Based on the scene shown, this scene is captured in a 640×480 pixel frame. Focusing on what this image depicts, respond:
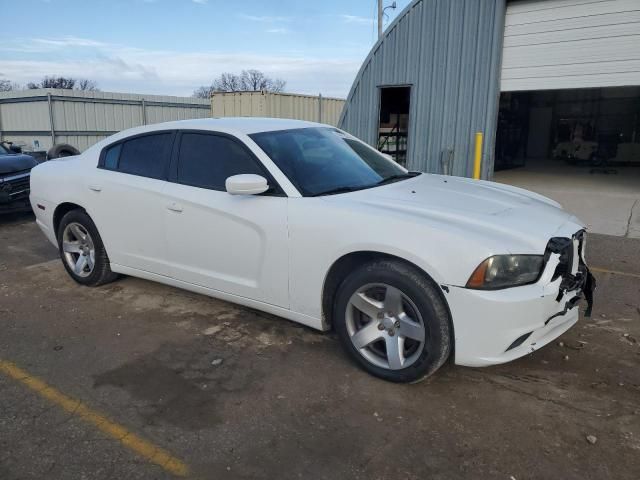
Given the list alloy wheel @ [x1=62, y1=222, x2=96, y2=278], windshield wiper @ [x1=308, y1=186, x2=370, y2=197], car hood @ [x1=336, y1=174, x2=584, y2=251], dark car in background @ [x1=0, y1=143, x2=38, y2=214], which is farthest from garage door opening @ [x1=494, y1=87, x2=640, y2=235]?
dark car in background @ [x1=0, y1=143, x2=38, y2=214]

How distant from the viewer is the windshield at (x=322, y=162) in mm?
3762

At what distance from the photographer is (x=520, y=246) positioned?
297 cm

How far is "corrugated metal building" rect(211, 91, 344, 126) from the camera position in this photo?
19.2 meters

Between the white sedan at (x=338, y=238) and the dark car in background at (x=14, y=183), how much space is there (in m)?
4.31

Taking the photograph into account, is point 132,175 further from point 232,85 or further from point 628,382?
point 232,85

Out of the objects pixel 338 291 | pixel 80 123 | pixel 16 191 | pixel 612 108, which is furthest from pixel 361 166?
pixel 612 108

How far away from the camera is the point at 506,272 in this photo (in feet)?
9.59

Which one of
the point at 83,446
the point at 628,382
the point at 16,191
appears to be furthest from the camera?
the point at 16,191

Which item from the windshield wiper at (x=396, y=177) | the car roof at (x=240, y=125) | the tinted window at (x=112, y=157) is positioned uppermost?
the car roof at (x=240, y=125)

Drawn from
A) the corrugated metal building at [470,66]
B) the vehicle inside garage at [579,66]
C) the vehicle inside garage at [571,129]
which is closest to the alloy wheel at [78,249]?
the vehicle inside garage at [579,66]

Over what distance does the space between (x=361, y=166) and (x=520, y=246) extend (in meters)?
1.62

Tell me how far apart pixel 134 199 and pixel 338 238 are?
210 centimetres

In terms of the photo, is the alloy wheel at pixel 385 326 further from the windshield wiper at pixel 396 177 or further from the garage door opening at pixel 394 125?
the garage door opening at pixel 394 125

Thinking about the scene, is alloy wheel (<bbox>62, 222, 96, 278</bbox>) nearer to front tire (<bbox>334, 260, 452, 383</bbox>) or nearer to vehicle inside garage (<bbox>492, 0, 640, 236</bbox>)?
front tire (<bbox>334, 260, 452, 383</bbox>)
